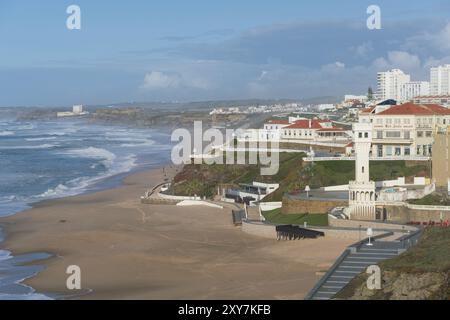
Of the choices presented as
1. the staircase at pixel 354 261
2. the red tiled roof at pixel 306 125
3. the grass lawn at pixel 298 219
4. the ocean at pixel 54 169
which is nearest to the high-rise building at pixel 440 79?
the ocean at pixel 54 169

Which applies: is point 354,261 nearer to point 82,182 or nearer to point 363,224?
point 363,224

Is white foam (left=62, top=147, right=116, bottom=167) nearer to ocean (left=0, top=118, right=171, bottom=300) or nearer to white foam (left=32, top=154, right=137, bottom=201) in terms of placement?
ocean (left=0, top=118, right=171, bottom=300)

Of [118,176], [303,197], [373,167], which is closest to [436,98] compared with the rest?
[118,176]

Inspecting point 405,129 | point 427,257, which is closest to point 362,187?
point 427,257

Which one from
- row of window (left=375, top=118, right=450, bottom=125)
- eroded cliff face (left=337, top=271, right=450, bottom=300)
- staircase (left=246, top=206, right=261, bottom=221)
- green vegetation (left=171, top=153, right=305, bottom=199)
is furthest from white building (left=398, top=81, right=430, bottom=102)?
eroded cliff face (left=337, top=271, right=450, bottom=300)

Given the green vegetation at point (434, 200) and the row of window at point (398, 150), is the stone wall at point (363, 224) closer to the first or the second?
the green vegetation at point (434, 200)

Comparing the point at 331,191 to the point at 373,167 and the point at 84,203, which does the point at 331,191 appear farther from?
the point at 84,203
